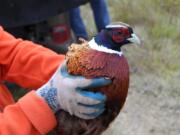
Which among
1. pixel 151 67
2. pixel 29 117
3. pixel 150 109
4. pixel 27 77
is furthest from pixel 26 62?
pixel 151 67

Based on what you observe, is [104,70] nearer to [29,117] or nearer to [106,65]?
[106,65]

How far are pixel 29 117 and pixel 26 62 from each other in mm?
346

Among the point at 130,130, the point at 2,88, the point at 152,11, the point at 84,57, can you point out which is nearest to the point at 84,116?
the point at 84,57

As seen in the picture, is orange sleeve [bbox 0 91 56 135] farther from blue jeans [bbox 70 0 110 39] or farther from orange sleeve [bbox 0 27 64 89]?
blue jeans [bbox 70 0 110 39]

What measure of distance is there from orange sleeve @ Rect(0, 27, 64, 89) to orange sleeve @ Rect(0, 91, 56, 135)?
250mm

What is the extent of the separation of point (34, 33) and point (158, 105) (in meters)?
1.00

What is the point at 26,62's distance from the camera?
2.06 metres

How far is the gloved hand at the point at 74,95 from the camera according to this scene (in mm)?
1721

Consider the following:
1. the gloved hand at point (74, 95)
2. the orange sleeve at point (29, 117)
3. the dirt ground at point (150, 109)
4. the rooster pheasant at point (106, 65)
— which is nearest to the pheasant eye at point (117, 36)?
the rooster pheasant at point (106, 65)

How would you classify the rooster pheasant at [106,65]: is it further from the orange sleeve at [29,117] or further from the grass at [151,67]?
the grass at [151,67]

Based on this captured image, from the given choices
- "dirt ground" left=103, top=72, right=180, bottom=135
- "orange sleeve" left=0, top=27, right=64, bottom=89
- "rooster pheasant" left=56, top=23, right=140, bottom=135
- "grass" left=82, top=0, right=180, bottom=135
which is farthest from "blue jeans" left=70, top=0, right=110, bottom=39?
"rooster pheasant" left=56, top=23, right=140, bottom=135

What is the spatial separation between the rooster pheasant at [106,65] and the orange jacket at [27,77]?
3.0 inches

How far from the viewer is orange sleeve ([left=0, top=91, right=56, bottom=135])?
1748 millimetres

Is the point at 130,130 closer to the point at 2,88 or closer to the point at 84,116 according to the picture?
the point at 2,88
